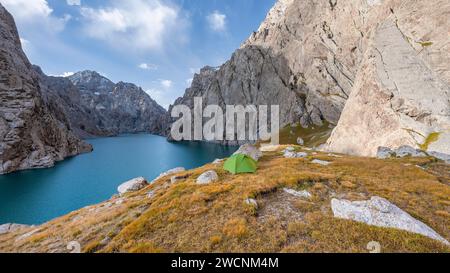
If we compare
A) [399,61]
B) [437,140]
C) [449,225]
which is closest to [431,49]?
[399,61]

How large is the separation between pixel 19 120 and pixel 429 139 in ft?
477

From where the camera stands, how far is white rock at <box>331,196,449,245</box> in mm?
10188

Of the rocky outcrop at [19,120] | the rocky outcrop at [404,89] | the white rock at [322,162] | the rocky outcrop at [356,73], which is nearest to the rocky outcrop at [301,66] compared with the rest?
the rocky outcrop at [356,73]

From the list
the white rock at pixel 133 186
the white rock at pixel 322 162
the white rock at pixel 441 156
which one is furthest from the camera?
the white rock at pixel 441 156

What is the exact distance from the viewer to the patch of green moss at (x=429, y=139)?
34769mm

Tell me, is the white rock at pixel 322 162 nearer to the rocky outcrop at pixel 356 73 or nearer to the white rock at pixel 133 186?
the rocky outcrop at pixel 356 73

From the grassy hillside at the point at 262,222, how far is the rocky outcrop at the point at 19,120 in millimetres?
101690

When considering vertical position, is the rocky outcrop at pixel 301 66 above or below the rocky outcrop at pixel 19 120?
above

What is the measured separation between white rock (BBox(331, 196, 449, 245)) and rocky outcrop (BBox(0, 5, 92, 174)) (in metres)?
119

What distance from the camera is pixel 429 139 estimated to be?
35.8 m

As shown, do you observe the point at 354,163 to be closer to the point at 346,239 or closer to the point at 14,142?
the point at 346,239

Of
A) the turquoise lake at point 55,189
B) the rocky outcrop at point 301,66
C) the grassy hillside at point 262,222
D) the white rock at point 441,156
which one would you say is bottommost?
the turquoise lake at point 55,189

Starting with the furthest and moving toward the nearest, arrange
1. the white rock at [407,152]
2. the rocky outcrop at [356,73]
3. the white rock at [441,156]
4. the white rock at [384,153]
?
the rocky outcrop at [356,73]
the white rock at [384,153]
the white rock at [407,152]
the white rock at [441,156]

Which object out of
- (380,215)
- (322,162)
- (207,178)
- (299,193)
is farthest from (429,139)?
(207,178)
